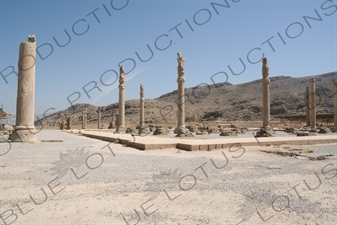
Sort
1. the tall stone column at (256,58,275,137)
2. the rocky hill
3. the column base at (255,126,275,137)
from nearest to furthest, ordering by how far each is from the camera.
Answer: the column base at (255,126,275,137)
the tall stone column at (256,58,275,137)
the rocky hill

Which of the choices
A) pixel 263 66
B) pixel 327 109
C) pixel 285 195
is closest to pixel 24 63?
pixel 285 195

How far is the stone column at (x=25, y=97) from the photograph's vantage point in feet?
41.8

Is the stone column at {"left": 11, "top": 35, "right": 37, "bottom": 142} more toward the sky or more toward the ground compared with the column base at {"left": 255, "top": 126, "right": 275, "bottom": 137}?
more toward the sky

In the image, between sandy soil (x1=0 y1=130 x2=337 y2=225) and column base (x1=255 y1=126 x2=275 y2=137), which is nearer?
sandy soil (x1=0 y1=130 x2=337 y2=225)

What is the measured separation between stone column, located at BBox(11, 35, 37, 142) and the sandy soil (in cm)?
601

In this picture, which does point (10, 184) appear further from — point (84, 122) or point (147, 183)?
point (84, 122)

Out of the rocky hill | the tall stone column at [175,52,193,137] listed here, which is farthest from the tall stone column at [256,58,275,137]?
the rocky hill

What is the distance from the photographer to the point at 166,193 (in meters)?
4.47

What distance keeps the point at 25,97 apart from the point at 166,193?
35.3ft

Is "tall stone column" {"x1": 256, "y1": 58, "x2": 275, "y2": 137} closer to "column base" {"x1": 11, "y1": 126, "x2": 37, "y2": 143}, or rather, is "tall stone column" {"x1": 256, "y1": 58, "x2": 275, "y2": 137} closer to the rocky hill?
"column base" {"x1": 11, "y1": 126, "x2": 37, "y2": 143}

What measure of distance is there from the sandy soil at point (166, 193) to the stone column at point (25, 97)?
601 centimetres

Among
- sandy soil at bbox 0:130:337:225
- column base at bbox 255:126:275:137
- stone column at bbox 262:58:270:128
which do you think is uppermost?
stone column at bbox 262:58:270:128

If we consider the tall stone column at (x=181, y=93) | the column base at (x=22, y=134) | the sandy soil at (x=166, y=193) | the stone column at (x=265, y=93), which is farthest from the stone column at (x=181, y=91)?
the sandy soil at (x=166, y=193)

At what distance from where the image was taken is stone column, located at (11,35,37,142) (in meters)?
12.7
